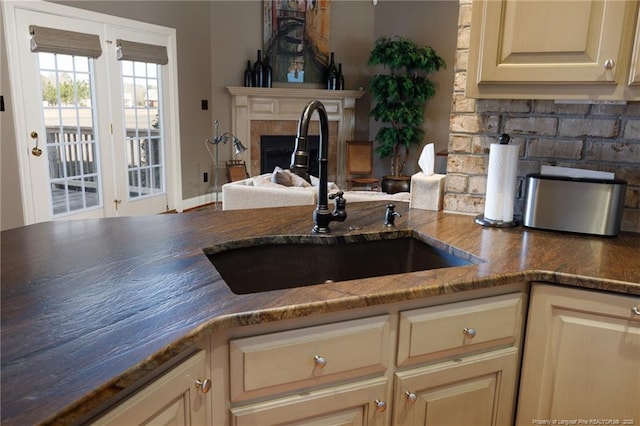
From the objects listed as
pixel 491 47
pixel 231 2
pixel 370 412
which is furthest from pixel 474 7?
pixel 231 2

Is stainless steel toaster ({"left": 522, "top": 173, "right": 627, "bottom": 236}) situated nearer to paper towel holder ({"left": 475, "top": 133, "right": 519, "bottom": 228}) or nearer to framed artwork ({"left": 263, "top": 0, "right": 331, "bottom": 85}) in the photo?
paper towel holder ({"left": 475, "top": 133, "right": 519, "bottom": 228})

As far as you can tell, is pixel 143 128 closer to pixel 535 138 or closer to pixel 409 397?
pixel 535 138

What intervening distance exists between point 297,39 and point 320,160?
5.82 metres

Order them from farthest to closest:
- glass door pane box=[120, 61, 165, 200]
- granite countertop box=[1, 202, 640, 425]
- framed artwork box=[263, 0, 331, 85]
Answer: framed artwork box=[263, 0, 331, 85]
glass door pane box=[120, 61, 165, 200]
granite countertop box=[1, 202, 640, 425]

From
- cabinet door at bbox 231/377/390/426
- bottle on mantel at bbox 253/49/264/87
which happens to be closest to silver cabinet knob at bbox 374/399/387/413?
cabinet door at bbox 231/377/390/426

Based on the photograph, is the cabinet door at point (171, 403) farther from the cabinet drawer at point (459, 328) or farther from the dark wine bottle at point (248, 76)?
the dark wine bottle at point (248, 76)

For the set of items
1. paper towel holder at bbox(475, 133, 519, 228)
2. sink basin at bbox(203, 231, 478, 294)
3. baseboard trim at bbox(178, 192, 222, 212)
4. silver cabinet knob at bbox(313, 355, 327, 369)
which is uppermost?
paper towel holder at bbox(475, 133, 519, 228)

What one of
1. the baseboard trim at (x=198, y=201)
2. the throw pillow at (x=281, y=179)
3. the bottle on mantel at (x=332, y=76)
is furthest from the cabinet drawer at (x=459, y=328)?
the bottle on mantel at (x=332, y=76)

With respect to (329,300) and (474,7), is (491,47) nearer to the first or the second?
(474,7)

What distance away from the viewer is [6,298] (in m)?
1.07

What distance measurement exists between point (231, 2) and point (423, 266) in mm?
5904

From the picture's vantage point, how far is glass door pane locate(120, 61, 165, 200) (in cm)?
545

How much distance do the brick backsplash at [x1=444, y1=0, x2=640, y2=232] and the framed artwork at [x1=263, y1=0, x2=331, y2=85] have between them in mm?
5317

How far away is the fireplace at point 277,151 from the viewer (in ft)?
22.9
